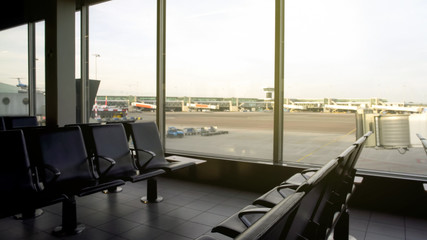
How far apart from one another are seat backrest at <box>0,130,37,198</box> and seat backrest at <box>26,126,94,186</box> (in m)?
0.17

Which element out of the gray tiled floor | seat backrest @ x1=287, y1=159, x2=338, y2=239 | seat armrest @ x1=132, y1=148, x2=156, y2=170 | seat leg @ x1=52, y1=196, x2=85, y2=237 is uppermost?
seat backrest @ x1=287, y1=159, x2=338, y2=239

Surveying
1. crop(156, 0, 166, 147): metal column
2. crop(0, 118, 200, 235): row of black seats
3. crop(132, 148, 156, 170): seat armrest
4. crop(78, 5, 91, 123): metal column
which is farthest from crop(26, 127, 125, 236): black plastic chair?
crop(78, 5, 91, 123): metal column

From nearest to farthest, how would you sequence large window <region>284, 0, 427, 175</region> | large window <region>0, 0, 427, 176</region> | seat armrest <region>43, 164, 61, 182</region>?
seat armrest <region>43, 164, 61, 182</region>
large window <region>284, 0, 427, 175</region>
large window <region>0, 0, 427, 176</region>

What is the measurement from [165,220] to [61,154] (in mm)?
1225

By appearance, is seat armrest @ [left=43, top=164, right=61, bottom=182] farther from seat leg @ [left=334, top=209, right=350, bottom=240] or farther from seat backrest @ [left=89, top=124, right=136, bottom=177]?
seat leg @ [left=334, top=209, right=350, bottom=240]

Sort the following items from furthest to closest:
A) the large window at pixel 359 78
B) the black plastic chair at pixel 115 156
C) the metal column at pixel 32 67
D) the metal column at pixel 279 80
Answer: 1. the metal column at pixel 32 67
2. the metal column at pixel 279 80
3. the large window at pixel 359 78
4. the black plastic chair at pixel 115 156

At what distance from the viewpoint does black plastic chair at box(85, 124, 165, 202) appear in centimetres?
314

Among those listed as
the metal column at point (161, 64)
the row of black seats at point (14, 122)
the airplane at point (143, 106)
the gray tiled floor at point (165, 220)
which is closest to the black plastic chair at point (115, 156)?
the gray tiled floor at point (165, 220)

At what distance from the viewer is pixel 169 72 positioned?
491 centimetres

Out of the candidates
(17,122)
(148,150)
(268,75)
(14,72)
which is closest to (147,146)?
(148,150)

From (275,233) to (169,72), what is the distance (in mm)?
4454

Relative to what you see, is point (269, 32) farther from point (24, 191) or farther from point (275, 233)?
point (275, 233)

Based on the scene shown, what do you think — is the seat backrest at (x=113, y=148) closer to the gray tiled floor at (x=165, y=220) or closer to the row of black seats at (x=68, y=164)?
the row of black seats at (x=68, y=164)

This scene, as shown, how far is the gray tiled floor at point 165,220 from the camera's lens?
8.73 ft
